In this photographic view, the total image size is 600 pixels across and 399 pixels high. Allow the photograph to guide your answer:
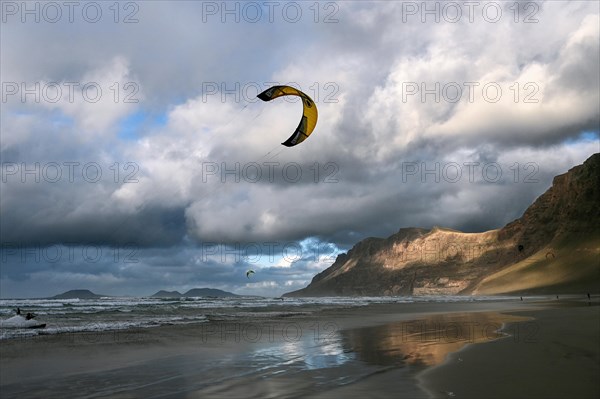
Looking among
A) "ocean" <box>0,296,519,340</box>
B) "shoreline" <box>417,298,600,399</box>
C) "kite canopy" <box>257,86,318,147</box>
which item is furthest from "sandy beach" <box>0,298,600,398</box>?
"kite canopy" <box>257,86,318,147</box>

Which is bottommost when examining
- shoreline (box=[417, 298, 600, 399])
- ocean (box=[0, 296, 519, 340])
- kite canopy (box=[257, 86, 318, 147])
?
ocean (box=[0, 296, 519, 340])

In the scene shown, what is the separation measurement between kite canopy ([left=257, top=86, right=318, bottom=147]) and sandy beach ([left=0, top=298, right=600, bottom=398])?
30.6 feet

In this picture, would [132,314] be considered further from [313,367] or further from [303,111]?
[313,367]

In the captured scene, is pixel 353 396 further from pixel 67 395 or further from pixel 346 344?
pixel 346 344

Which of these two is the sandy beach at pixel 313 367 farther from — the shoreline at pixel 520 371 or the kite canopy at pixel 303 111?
the kite canopy at pixel 303 111

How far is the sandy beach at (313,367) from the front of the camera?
31.1 feet

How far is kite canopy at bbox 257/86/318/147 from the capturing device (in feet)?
73.4

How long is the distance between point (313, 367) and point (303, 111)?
14494 millimetres

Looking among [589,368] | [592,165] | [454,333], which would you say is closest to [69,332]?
[454,333]

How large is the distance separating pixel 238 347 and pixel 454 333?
31.4 ft

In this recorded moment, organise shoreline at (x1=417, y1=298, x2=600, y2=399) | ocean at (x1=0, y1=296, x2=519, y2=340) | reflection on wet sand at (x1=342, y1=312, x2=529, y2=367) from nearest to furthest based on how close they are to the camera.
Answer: shoreline at (x1=417, y1=298, x2=600, y2=399)
reflection on wet sand at (x1=342, y1=312, x2=529, y2=367)
ocean at (x1=0, y1=296, x2=519, y2=340)

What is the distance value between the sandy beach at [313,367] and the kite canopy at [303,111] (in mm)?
9314

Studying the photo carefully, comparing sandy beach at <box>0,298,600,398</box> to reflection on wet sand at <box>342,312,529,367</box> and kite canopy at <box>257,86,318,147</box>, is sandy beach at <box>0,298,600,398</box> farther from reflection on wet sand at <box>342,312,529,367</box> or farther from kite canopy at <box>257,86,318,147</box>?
kite canopy at <box>257,86,318,147</box>

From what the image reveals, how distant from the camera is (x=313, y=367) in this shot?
12.3 metres
